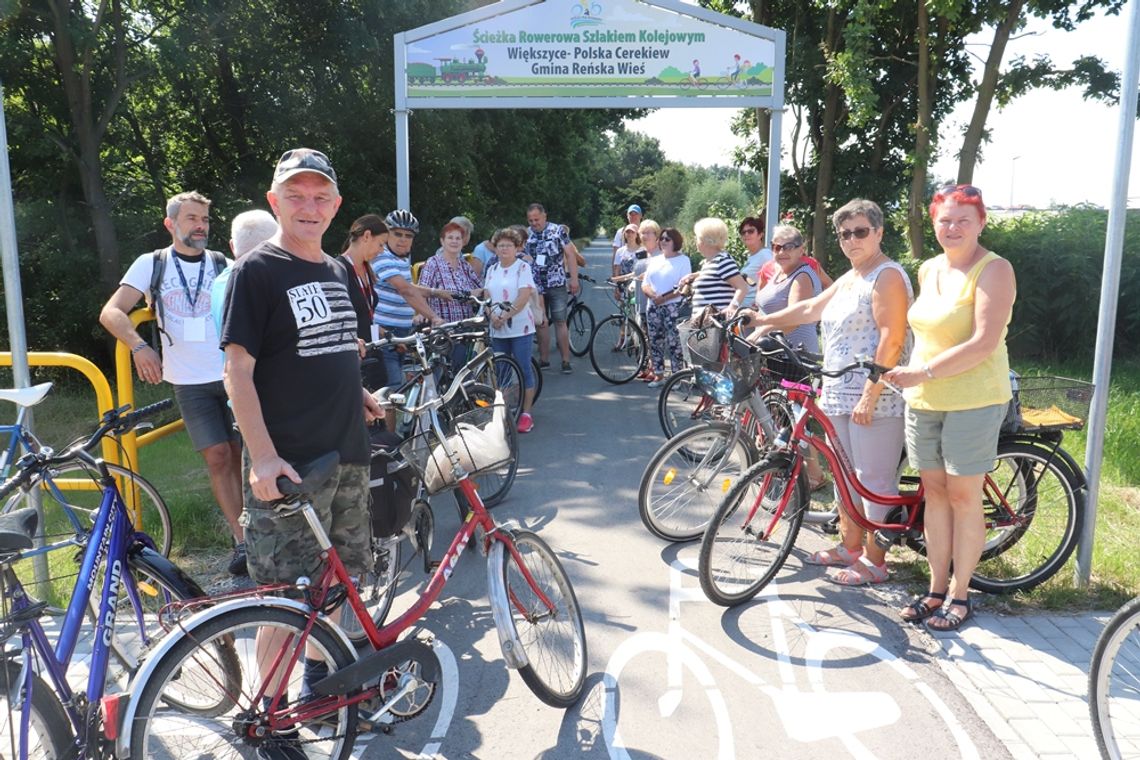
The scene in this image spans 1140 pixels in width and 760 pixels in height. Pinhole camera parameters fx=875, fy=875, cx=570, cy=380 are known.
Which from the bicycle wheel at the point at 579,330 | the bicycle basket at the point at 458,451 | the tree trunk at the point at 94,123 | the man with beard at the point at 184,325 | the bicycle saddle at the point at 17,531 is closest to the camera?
the bicycle saddle at the point at 17,531

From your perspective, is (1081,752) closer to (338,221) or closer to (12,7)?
(12,7)

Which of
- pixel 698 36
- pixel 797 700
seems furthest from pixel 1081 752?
pixel 698 36

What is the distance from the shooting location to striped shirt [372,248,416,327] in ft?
22.0

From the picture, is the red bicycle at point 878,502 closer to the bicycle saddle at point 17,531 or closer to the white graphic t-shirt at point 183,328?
the white graphic t-shirt at point 183,328

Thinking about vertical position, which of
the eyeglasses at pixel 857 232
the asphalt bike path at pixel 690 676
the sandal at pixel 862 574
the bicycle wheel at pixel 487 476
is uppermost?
the eyeglasses at pixel 857 232

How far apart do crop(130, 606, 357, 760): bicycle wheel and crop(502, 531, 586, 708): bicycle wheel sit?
749mm

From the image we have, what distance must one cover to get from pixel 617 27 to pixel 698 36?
0.85 metres

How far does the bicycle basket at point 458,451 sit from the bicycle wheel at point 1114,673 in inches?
84.9

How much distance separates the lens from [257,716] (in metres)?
2.68

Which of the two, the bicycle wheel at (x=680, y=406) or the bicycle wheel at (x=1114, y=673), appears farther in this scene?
the bicycle wheel at (x=680, y=406)

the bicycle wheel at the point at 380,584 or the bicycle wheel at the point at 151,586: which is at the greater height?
the bicycle wheel at the point at 151,586

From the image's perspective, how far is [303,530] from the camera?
9.70 ft

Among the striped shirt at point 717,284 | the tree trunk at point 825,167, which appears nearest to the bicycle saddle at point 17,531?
the striped shirt at point 717,284

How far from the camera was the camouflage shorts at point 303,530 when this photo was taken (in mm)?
2912
